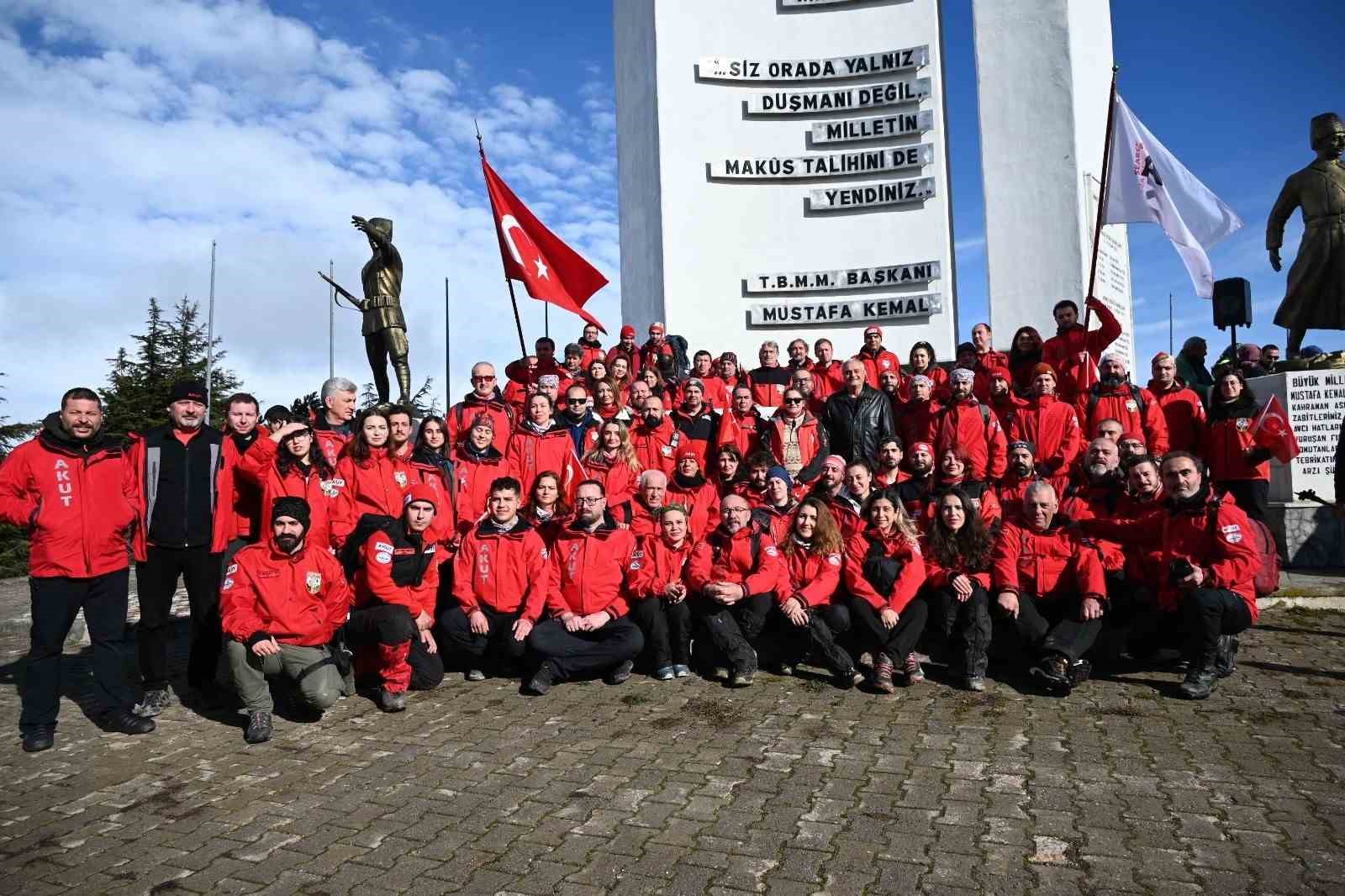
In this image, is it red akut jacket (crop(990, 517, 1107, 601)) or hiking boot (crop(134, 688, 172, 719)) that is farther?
red akut jacket (crop(990, 517, 1107, 601))

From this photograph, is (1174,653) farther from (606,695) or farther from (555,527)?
(555,527)

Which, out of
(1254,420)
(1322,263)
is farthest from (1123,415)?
(1322,263)

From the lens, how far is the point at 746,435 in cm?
779

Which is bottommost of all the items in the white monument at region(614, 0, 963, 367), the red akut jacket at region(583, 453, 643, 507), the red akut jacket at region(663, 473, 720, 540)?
the red akut jacket at region(663, 473, 720, 540)

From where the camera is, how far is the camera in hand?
498cm

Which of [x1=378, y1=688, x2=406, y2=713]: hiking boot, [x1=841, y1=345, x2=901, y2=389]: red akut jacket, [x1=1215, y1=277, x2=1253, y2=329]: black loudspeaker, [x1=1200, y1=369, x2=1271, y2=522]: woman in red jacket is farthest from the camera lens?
[x1=1215, y1=277, x2=1253, y2=329]: black loudspeaker

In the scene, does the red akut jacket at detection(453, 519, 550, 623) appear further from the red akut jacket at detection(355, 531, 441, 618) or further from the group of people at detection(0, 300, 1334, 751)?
the red akut jacket at detection(355, 531, 441, 618)

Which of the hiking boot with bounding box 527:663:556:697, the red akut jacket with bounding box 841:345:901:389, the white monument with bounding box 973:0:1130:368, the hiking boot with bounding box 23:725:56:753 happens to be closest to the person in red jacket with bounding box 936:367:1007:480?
the red akut jacket with bounding box 841:345:901:389

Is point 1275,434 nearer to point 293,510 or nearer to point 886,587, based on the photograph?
point 886,587

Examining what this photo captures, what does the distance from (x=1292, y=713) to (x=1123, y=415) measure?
9.81 feet

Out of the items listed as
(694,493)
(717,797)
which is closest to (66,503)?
(717,797)

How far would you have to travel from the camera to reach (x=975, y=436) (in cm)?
686

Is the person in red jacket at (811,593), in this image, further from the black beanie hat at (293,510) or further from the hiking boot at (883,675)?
the black beanie hat at (293,510)

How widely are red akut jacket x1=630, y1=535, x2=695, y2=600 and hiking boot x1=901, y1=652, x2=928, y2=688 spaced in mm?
1521
